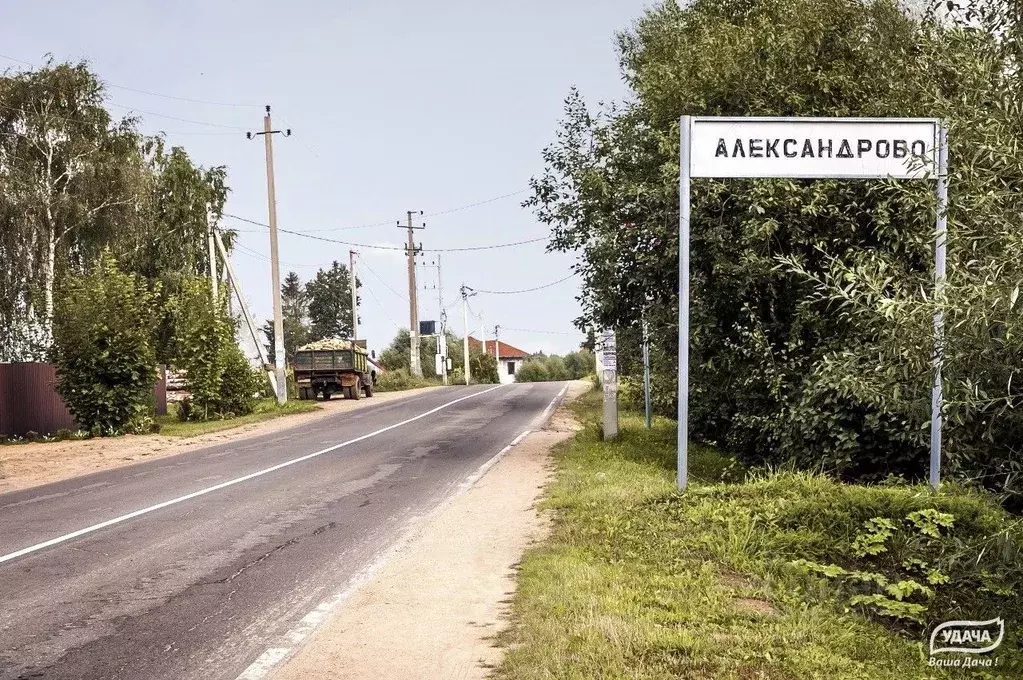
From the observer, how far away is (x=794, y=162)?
9461mm

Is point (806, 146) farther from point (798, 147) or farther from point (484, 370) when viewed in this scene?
point (484, 370)

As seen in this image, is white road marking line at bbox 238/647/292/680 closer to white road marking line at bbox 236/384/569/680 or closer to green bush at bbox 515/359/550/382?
white road marking line at bbox 236/384/569/680

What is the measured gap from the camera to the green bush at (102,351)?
23.0 metres

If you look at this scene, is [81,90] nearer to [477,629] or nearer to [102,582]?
[102,582]

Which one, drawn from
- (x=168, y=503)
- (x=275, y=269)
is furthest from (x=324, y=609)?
(x=275, y=269)

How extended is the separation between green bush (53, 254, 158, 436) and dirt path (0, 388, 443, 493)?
0.95 meters

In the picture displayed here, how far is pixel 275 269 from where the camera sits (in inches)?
1380

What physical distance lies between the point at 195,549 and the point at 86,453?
1236 cm

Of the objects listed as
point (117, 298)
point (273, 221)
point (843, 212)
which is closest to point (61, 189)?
point (273, 221)

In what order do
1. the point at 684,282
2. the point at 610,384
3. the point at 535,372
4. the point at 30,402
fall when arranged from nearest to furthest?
the point at 684,282 → the point at 610,384 → the point at 30,402 → the point at 535,372

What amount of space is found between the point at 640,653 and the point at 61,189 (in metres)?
33.3

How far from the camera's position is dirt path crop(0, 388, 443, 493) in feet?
52.5

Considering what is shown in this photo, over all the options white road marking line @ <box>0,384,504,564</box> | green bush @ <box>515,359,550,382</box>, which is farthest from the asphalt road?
green bush @ <box>515,359,550,382</box>

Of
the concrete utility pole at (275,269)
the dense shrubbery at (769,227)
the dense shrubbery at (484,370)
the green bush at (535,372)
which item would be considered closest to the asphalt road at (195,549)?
the dense shrubbery at (769,227)
